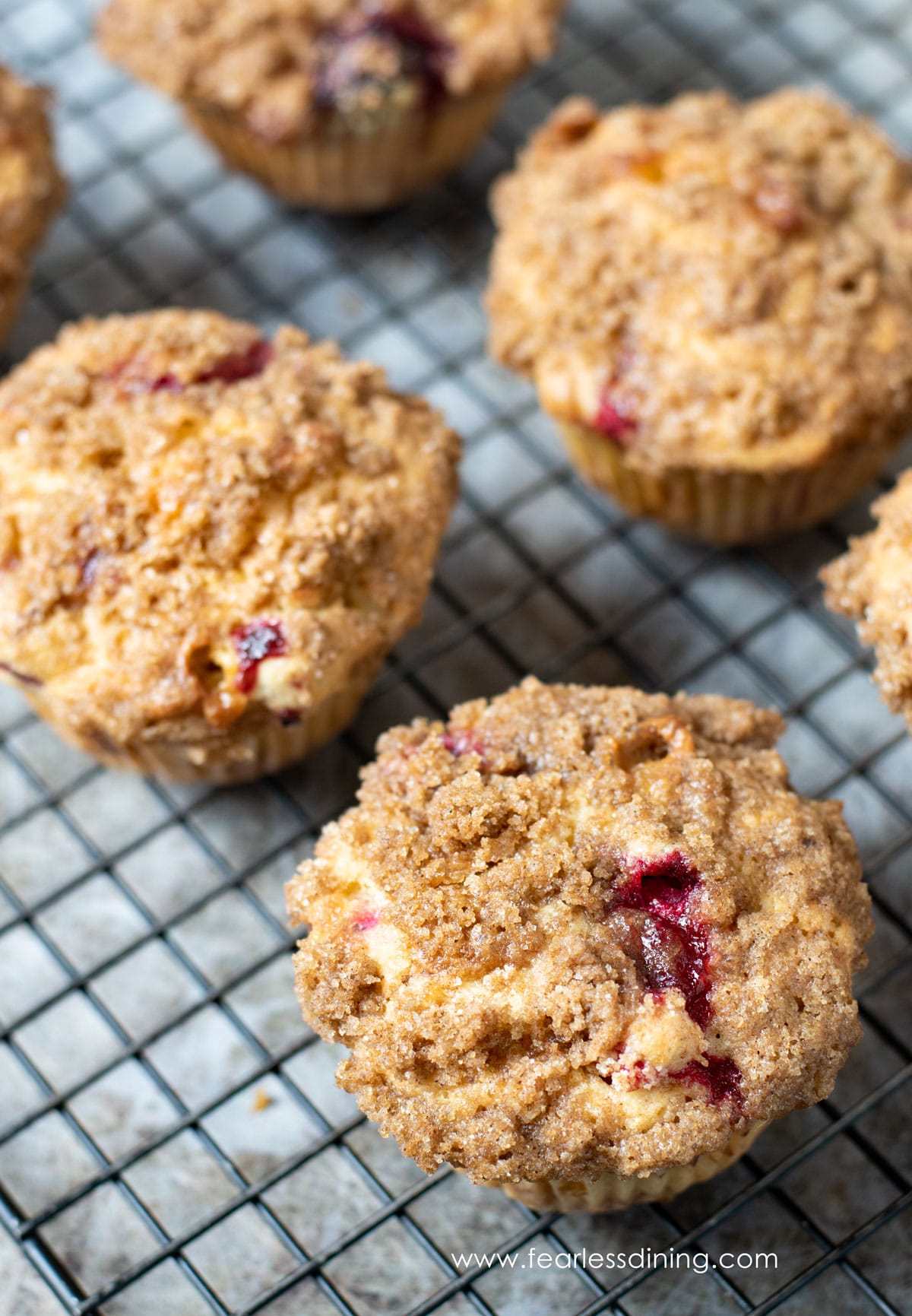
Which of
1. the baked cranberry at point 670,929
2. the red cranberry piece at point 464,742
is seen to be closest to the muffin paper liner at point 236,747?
the red cranberry piece at point 464,742

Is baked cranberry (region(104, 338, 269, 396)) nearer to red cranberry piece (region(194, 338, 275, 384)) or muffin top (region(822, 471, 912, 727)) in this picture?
red cranberry piece (region(194, 338, 275, 384))

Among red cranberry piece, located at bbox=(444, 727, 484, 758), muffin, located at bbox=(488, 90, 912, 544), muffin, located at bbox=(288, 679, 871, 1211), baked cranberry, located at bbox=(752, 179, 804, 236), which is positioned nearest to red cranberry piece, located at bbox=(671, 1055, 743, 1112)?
muffin, located at bbox=(288, 679, 871, 1211)

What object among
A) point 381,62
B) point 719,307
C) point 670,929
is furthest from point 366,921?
point 381,62

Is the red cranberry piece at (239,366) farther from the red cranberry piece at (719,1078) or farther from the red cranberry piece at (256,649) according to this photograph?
the red cranberry piece at (719,1078)

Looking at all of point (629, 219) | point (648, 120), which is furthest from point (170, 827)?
point (648, 120)

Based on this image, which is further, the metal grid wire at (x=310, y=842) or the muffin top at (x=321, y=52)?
the muffin top at (x=321, y=52)

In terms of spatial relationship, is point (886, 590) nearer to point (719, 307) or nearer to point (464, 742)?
point (719, 307)
